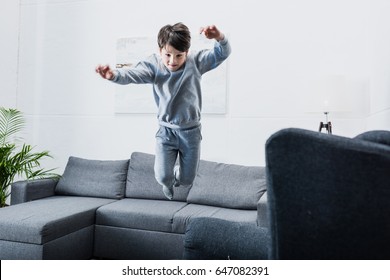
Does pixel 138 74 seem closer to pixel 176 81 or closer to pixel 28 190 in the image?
pixel 176 81

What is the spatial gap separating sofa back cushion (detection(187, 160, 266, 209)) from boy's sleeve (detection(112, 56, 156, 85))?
1662 millimetres

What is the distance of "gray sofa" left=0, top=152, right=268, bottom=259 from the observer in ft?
8.63

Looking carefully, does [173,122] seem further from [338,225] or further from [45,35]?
[45,35]

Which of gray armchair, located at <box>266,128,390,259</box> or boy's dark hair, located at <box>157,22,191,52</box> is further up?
boy's dark hair, located at <box>157,22,191,52</box>

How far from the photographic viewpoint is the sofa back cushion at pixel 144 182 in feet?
11.5

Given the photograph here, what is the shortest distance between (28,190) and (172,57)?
2.43 metres

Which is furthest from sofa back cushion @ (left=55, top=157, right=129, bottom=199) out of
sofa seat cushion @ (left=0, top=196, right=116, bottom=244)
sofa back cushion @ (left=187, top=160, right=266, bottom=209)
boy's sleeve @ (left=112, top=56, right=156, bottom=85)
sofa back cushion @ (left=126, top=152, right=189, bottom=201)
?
boy's sleeve @ (left=112, top=56, right=156, bottom=85)

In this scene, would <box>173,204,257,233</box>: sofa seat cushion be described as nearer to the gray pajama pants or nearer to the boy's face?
the gray pajama pants

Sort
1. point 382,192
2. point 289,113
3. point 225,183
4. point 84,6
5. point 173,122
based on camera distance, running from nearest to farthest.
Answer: point 382,192 → point 173,122 → point 225,183 → point 289,113 → point 84,6

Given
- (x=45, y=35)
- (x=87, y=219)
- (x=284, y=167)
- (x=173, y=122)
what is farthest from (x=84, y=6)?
(x=284, y=167)

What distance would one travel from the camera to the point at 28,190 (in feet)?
11.2

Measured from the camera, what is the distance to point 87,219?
307 cm

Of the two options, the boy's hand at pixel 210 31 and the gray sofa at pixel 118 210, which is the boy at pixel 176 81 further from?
the gray sofa at pixel 118 210

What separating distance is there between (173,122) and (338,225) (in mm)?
1168
